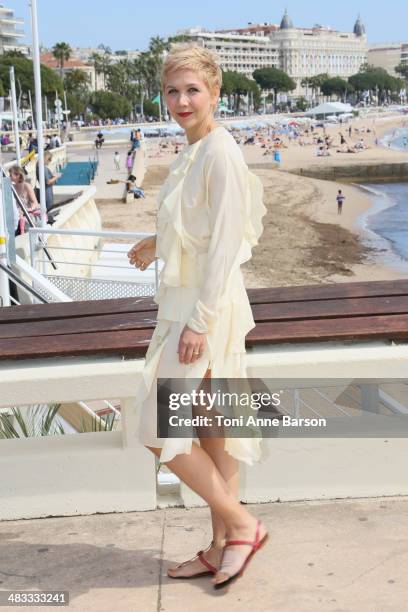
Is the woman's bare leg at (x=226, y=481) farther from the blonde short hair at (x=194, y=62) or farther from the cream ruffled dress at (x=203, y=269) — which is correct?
the blonde short hair at (x=194, y=62)

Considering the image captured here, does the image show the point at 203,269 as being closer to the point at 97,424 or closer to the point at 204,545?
the point at 204,545

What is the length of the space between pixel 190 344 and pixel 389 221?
36787mm

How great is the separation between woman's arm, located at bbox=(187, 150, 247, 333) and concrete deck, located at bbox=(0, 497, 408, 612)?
0.89 meters

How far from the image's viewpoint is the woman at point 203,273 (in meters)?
2.73

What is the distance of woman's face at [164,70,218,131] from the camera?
2832 mm

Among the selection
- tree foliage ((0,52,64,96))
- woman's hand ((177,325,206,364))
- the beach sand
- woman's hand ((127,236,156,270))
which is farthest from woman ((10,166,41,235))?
tree foliage ((0,52,64,96))

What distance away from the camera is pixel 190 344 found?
272cm

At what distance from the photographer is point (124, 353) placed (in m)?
3.42

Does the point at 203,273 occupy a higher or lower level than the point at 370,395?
higher

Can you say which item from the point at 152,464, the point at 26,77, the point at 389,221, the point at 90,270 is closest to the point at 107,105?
the point at 26,77

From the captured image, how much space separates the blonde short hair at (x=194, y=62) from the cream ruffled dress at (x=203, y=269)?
0.17 m

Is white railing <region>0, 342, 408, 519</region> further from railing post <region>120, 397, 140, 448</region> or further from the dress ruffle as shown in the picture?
the dress ruffle

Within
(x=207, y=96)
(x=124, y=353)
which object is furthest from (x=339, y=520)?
(x=207, y=96)

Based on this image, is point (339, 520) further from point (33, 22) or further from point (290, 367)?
point (33, 22)
